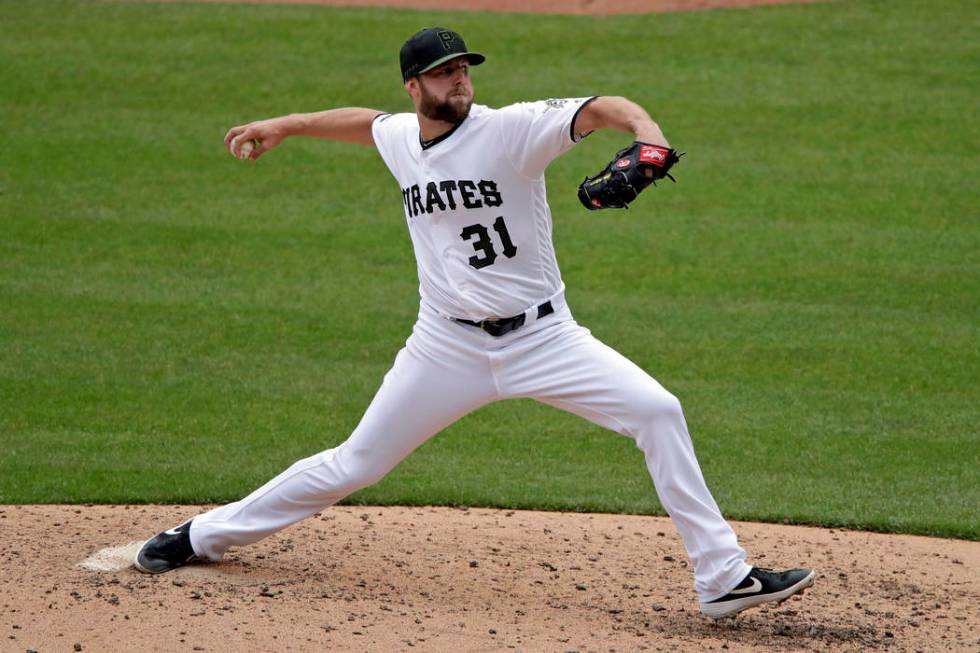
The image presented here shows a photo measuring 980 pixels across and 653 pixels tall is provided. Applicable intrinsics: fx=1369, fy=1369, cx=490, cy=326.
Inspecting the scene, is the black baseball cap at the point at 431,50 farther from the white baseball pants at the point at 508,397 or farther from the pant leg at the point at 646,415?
the pant leg at the point at 646,415

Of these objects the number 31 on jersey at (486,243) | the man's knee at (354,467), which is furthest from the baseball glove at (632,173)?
the man's knee at (354,467)

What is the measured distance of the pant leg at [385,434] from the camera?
4773mm

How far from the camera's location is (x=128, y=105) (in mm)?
12641

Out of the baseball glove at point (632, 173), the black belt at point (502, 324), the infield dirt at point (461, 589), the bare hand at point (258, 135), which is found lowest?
the infield dirt at point (461, 589)

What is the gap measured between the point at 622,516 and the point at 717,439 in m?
1.17

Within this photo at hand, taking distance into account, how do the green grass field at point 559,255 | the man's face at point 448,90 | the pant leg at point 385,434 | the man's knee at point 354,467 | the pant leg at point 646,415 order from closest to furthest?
the pant leg at point 646,415, the man's face at point 448,90, the pant leg at point 385,434, the man's knee at point 354,467, the green grass field at point 559,255

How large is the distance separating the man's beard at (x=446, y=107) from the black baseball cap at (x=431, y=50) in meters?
0.08

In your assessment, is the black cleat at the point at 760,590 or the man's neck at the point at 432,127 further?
the man's neck at the point at 432,127

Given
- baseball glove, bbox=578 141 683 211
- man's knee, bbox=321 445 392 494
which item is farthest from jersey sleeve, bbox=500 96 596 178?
man's knee, bbox=321 445 392 494

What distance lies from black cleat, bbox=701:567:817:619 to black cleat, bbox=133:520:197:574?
1934 millimetres

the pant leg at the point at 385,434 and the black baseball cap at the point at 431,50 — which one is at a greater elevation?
the black baseball cap at the point at 431,50

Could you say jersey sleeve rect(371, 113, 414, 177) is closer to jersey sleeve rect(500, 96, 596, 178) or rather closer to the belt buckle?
jersey sleeve rect(500, 96, 596, 178)

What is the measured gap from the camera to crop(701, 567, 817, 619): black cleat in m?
4.62

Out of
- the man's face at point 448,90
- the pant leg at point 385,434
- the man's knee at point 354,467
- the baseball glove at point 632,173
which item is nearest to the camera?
the baseball glove at point 632,173
